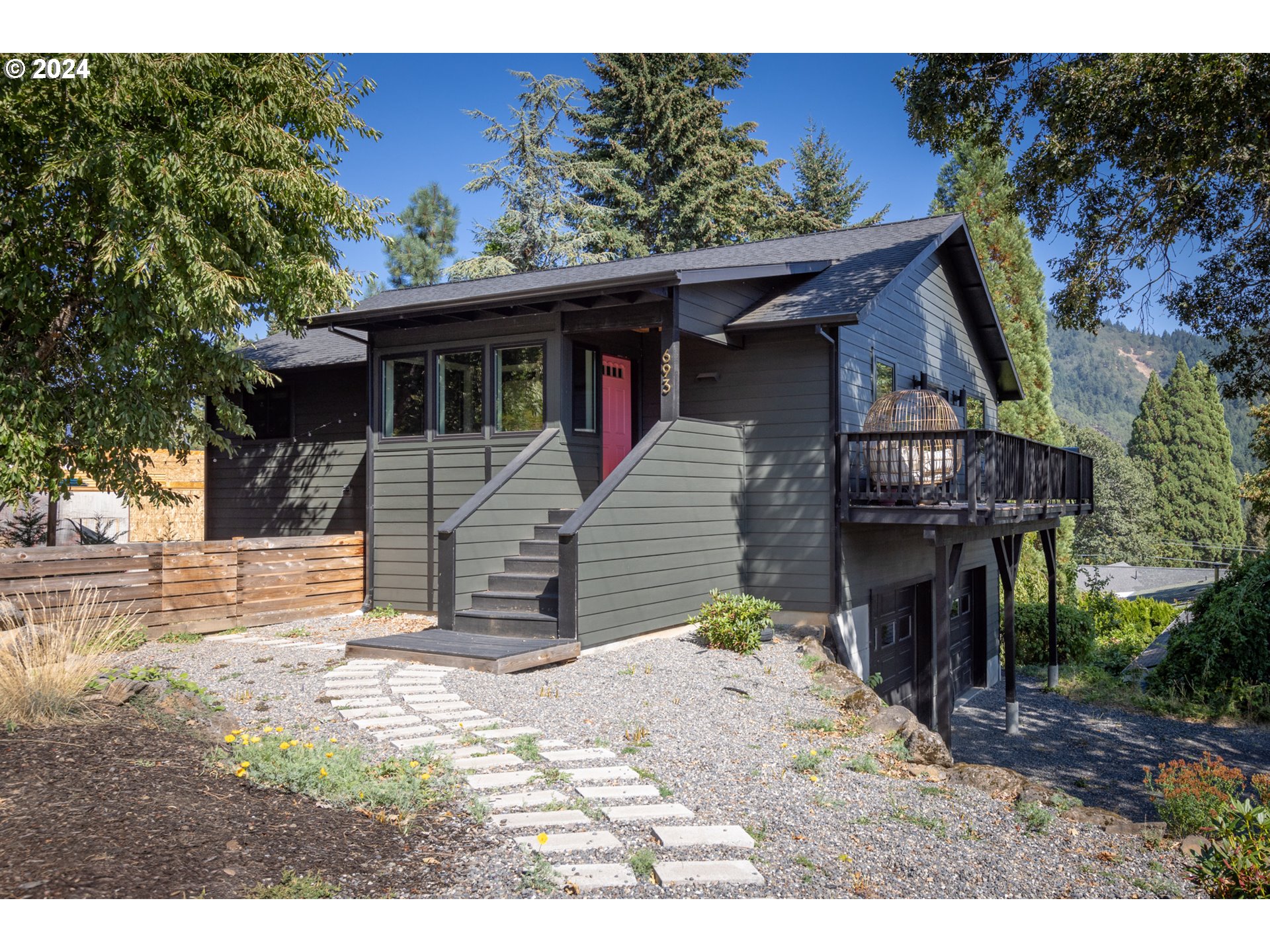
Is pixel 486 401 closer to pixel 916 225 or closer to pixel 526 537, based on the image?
pixel 526 537

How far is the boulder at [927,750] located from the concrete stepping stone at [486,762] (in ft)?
8.35

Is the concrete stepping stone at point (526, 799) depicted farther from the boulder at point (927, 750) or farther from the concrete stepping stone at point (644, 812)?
the boulder at point (927, 750)

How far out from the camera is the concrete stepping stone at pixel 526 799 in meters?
4.05

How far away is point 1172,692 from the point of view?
41.8 ft

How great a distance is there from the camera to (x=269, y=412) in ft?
43.6

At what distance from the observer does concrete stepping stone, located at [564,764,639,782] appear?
14.7 feet

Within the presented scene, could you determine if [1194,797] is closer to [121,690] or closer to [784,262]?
[121,690]

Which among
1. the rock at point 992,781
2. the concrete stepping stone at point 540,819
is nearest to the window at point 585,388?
the rock at point 992,781

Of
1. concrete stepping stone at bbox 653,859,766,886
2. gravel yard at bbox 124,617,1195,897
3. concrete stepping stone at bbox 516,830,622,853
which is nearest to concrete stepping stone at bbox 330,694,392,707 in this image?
gravel yard at bbox 124,617,1195,897

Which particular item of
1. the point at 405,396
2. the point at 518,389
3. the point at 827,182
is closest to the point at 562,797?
the point at 518,389

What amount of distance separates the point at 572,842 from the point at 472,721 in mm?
1961

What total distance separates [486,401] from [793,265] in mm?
3909

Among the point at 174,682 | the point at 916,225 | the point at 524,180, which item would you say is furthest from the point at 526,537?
the point at 524,180

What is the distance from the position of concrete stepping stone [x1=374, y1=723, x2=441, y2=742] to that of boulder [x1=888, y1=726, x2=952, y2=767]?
301 cm
